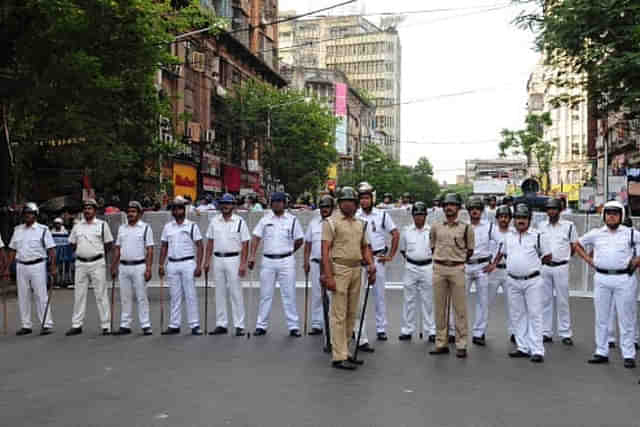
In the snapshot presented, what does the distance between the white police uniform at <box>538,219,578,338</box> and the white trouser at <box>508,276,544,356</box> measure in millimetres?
1360

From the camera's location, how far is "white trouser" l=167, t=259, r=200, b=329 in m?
11.9

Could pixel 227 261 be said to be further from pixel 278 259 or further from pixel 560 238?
pixel 560 238

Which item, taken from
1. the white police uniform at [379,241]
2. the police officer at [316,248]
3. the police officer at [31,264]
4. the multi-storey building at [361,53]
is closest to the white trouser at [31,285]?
the police officer at [31,264]

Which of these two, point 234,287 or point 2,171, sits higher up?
point 2,171

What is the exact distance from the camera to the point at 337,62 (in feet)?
479

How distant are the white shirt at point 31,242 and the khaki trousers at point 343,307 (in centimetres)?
532

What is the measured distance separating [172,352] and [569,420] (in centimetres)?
524

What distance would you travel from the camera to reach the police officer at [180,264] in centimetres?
1191

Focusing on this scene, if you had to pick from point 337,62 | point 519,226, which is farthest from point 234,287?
point 337,62

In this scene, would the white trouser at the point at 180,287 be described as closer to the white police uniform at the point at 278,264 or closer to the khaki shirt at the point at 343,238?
the white police uniform at the point at 278,264

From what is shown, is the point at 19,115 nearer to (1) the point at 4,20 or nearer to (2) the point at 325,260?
(1) the point at 4,20

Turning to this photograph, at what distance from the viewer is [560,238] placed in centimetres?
1157

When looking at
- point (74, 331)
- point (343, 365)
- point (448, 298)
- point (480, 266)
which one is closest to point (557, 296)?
point (480, 266)

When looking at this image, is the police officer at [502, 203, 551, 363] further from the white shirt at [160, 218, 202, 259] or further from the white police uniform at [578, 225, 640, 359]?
the white shirt at [160, 218, 202, 259]
